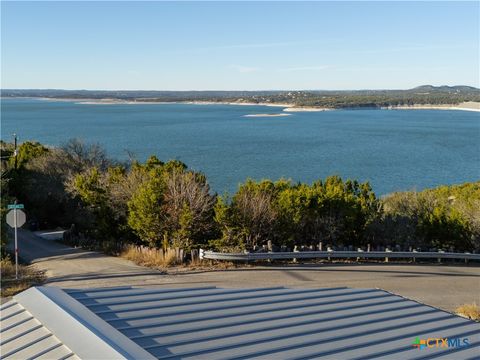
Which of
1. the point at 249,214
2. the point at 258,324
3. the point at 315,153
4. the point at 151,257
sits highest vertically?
the point at 258,324

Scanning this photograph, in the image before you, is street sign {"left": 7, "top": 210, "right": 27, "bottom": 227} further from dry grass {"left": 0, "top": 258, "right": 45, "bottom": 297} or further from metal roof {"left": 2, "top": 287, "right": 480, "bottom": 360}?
Result: metal roof {"left": 2, "top": 287, "right": 480, "bottom": 360}

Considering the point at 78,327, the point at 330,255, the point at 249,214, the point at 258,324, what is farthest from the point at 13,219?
the point at 258,324

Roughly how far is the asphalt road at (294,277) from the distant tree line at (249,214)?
1853 mm

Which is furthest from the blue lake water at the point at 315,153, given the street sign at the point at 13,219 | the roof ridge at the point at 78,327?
the roof ridge at the point at 78,327

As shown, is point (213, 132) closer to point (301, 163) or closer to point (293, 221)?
point (301, 163)

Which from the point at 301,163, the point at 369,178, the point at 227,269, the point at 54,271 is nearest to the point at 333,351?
the point at 227,269

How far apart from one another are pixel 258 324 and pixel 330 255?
1106 centimetres

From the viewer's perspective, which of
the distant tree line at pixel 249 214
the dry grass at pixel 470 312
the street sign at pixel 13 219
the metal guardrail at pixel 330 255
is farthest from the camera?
the distant tree line at pixel 249 214

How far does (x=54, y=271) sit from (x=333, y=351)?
1176cm

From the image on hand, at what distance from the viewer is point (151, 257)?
54.2 ft

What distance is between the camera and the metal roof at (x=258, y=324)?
551 cm

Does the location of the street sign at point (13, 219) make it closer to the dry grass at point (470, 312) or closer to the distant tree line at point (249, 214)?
the distant tree line at point (249, 214)

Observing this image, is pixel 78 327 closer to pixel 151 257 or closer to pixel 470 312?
pixel 470 312

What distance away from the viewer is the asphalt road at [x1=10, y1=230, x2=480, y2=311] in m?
14.0
